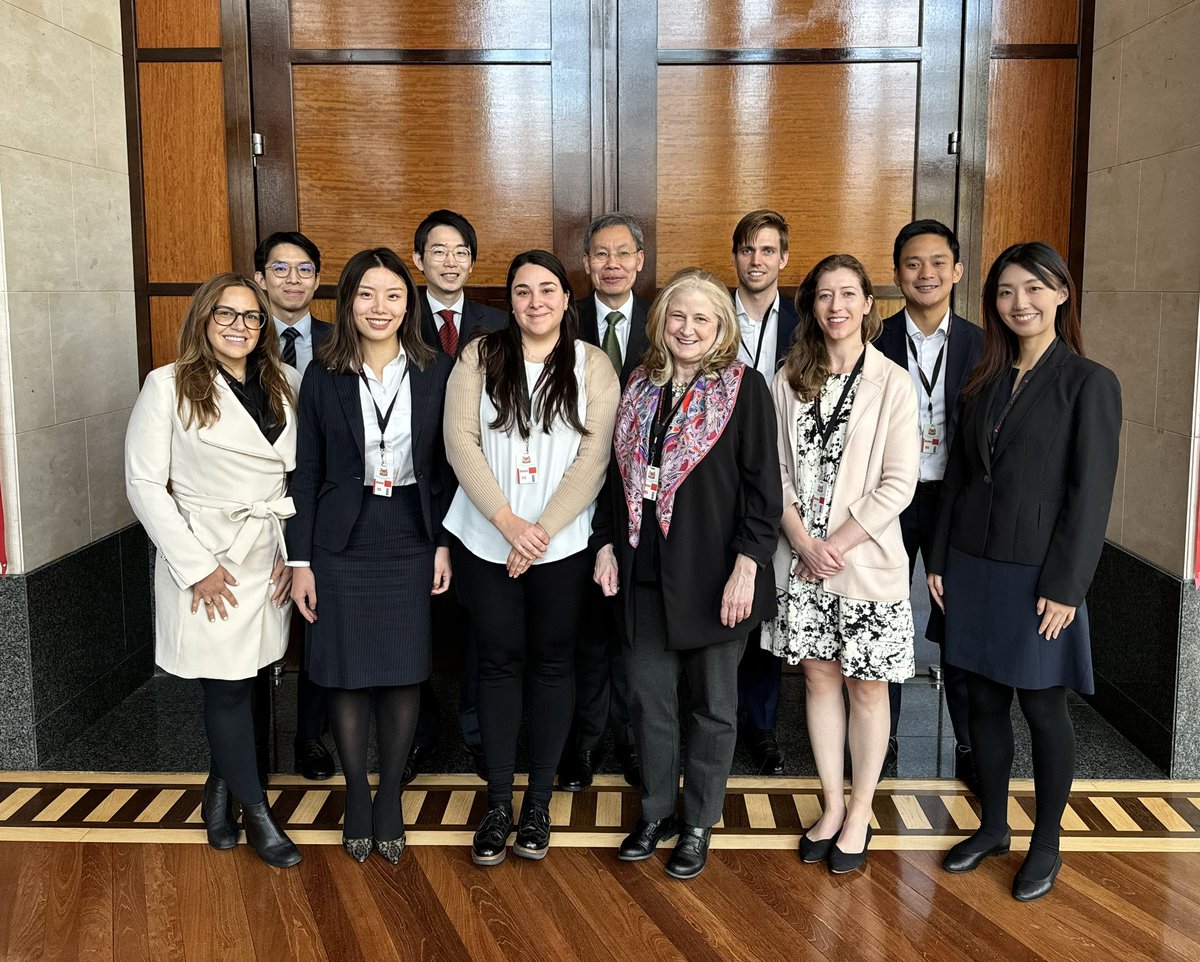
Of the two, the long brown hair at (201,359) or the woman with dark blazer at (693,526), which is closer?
the woman with dark blazer at (693,526)

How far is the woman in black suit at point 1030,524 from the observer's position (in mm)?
2867

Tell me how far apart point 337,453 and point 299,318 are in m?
0.85

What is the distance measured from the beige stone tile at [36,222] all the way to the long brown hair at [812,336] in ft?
8.45

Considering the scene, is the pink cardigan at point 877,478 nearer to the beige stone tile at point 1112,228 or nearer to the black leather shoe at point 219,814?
the beige stone tile at point 1112,228

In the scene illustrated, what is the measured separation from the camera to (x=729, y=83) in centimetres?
458

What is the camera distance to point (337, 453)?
309cm

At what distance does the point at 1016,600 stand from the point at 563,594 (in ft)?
3.96

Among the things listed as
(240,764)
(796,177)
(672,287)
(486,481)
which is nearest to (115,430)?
(240,764)

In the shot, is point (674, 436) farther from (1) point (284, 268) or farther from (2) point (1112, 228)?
(2) point (1112, 228)

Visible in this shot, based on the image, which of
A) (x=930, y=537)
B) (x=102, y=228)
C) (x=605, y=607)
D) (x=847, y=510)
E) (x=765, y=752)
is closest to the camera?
(x=847, y=510)

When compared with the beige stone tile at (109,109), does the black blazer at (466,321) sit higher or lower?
lower

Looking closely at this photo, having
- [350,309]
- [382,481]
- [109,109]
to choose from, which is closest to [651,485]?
[382,481]

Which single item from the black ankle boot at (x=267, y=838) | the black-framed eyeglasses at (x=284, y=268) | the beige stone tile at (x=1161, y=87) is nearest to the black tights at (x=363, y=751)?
the black ankle boot at (x=267, y=838)

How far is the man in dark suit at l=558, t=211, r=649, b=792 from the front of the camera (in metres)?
3.64
